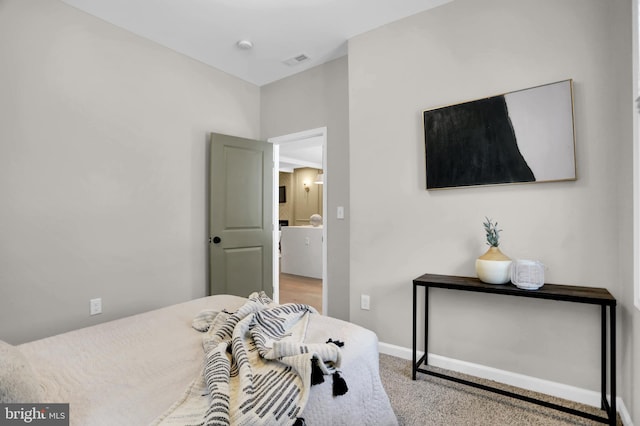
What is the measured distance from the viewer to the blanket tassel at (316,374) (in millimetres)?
1083

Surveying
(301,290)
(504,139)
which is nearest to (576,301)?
(504,139)

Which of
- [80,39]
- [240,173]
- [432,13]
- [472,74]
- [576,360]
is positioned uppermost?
[432,13]

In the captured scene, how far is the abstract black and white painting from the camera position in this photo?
1.96 m

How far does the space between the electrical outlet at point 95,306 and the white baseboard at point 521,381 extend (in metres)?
2.43

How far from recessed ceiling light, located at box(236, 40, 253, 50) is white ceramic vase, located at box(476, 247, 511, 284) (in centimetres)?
271

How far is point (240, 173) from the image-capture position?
140 inches

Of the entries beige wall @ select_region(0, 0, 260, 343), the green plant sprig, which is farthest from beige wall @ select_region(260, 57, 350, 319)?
the green plant sprig

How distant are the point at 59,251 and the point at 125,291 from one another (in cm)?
60

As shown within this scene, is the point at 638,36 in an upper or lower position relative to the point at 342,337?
upper

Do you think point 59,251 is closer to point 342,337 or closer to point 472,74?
point 342,337

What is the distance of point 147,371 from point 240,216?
8.02ft

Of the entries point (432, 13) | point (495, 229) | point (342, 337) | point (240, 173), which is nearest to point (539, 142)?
point (495, 229)

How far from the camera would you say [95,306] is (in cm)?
257

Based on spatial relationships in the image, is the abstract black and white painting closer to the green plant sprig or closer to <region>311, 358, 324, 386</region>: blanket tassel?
the green plant sprig
